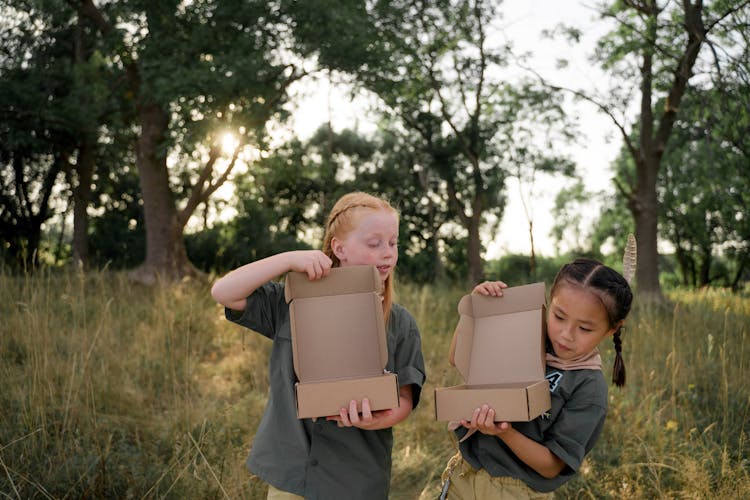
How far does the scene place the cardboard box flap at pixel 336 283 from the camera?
178cm

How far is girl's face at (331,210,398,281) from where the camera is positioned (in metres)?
1.96

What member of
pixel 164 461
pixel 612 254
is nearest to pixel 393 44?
pixel 164 461

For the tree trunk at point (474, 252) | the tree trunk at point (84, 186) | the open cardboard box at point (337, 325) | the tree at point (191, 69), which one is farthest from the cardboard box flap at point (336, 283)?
the tree trunk at point (474, 252)

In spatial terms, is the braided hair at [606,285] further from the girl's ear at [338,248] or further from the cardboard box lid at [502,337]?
the girl's ear at [338,248]

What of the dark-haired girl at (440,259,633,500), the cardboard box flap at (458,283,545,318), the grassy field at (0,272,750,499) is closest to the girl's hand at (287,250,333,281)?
the cardboard box flap at (458,283,545,318)

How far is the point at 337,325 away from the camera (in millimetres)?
1809

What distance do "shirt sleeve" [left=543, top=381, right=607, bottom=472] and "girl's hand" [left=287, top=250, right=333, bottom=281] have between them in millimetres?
786

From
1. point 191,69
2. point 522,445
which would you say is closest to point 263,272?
point 522,445

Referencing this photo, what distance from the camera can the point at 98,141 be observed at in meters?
13.8

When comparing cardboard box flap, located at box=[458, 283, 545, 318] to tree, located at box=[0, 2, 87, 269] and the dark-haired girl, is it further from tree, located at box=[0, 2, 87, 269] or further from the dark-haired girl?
tree, located at box=[0, 2, 87, 269]

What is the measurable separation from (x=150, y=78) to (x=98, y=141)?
14.9ft

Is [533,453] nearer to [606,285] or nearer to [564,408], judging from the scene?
[564,408]

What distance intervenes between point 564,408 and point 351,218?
845mm

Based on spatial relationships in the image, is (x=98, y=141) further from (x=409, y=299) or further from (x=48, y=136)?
(x=409, y=299)
